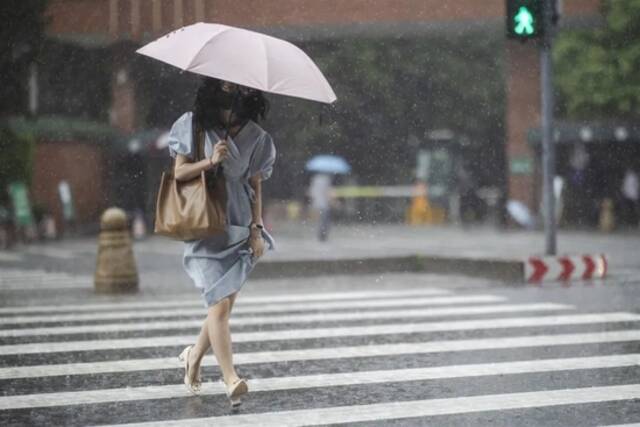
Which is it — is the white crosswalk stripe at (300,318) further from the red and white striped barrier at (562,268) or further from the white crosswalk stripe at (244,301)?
the red and white striped barrier at (562,268)

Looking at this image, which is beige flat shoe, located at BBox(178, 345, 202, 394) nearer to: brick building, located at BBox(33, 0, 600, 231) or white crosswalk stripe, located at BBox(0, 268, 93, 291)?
brick building, located at BBox(33, 0, 600, 231)

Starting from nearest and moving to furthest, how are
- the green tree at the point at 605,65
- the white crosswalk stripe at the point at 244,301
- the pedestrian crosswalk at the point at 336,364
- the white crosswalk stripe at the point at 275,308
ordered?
the pedestrian crosswalk at the point at 336,364, the white crosswalk stripe at the point at 275,308, the white crosswalk stripe at the point at 244,301, the green tree at the point at 605,65

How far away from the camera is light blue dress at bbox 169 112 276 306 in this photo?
5887mm

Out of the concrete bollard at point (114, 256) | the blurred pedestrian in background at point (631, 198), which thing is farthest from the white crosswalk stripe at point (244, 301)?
the blurred pedestrian in background at point (631, 198)

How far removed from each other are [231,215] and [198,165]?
370mm

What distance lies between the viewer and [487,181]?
135 ft

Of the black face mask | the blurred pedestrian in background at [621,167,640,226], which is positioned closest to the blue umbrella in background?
the blurred pedestrian in background at [621,167,640,226]

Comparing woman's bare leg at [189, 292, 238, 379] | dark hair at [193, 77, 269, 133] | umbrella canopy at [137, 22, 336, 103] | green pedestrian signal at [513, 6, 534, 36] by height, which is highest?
green pedestrian signal at [513, 6, 534, 36]

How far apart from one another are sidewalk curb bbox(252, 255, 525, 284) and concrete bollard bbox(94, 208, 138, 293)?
2.41 meters

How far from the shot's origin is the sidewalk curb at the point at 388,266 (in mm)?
14586

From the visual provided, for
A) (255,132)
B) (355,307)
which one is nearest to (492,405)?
→ (255,132)

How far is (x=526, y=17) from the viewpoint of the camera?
1365 centimetres

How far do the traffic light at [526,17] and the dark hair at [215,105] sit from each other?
823 cm

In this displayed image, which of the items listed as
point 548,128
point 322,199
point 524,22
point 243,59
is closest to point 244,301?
point 548,128
